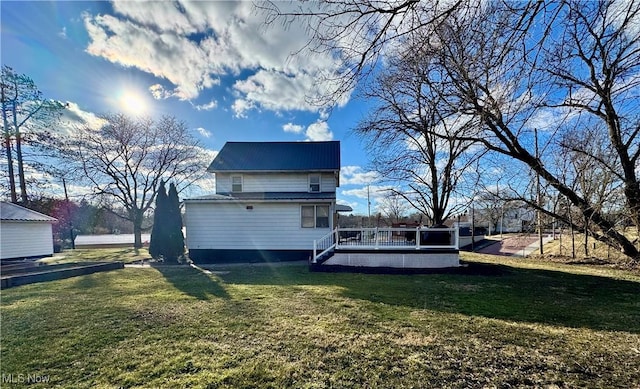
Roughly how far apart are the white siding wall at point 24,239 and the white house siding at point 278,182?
33.5 feet

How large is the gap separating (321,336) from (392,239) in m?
8.22

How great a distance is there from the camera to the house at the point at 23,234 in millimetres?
13812

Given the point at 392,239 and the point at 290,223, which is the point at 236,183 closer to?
the point at 290,223

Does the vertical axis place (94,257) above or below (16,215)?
below

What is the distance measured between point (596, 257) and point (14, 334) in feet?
75.8

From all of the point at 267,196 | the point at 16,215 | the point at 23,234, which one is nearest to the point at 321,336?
the point at 267,196

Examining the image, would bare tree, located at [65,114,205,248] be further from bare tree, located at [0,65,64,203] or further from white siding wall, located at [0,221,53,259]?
white siding wall, located at [0,221,53,259]

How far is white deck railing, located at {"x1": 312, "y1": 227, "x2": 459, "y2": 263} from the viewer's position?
11.0 m

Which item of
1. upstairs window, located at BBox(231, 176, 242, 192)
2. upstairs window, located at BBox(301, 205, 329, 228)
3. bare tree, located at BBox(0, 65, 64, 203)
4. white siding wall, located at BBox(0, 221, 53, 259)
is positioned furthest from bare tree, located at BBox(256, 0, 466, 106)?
bare tree, located at BBox(0, 65, 64, 203)

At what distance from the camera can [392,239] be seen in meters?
11.9

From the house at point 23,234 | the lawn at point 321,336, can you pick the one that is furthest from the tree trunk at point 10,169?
the lawn at point 321,336

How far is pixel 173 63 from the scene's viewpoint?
8.52m

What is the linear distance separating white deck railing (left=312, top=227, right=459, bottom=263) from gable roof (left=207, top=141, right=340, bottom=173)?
4.68 m

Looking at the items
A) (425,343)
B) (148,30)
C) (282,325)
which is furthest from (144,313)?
(148,30)
